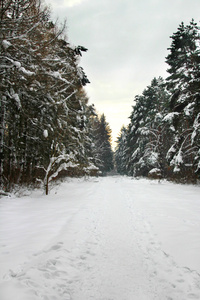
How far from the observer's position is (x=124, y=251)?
313 centimetres

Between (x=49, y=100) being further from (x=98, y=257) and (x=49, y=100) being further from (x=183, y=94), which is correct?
(x=183, y=94)

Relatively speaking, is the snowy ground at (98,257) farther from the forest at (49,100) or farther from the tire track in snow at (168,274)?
the forest at (49,100)

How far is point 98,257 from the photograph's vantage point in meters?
2.91

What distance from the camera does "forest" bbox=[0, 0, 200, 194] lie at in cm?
659

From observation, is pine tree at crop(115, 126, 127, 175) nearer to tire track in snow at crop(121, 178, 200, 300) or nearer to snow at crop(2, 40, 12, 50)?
snow at crop(2, 40, 12, 50)

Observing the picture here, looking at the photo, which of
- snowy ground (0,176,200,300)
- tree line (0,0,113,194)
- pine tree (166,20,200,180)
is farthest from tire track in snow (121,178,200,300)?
pine tree (166,20,200,180)

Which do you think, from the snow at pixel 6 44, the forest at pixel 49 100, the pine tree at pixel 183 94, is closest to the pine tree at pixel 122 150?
the forest at pixel 49 100

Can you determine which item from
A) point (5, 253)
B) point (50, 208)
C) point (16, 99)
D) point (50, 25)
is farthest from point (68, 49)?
point (5, 253)

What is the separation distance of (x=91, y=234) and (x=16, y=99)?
17.9 feet

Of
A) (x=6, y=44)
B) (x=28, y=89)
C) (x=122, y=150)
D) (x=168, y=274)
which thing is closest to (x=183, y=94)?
(x=28, y=89)

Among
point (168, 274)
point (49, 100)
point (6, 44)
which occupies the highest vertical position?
point (6, 44)

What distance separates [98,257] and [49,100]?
6.93 meters

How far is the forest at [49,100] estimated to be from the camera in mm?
6594

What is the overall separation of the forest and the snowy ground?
4.15 metres
